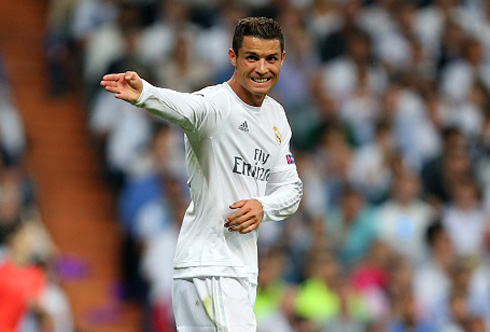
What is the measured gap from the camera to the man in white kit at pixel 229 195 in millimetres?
4719

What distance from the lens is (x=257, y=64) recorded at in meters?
4.80

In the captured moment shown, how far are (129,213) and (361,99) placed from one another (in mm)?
→ 3085

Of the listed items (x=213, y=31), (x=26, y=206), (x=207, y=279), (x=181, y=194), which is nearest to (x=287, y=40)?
(x=213, y=31)

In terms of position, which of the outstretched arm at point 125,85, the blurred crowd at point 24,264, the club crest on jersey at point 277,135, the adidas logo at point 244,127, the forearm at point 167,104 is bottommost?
the blurred crowd at point 24,264

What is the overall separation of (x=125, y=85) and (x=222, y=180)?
30.6 inches

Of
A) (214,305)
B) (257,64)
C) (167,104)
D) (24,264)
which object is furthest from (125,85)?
(24,264)

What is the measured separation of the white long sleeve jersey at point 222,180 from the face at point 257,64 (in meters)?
0.11

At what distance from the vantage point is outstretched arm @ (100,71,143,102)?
431 centimetres

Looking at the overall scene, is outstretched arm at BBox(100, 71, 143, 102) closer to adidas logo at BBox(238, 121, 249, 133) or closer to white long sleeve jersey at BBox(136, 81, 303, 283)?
white long sleeve jersey at BBox(136, 81, 303, 283)

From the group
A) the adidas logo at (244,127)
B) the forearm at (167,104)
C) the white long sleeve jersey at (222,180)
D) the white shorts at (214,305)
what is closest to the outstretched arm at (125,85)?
the forearm at (167,104)

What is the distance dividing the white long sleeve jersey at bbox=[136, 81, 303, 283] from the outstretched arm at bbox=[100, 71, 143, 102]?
0.35 m

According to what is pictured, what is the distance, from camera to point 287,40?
1144 cm

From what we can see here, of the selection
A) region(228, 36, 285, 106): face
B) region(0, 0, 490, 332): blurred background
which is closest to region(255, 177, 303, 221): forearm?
region(228, 36, 285, 106): face

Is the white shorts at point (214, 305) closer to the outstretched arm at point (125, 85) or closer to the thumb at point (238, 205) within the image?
the thumb at point (238, 205)
